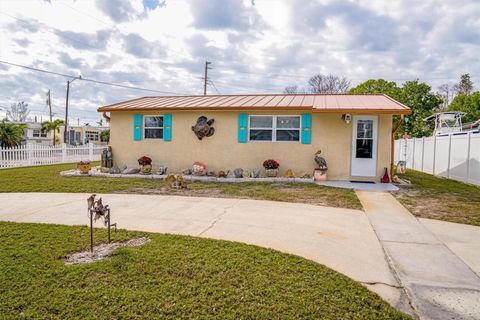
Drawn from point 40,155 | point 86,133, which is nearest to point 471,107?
point 40,155

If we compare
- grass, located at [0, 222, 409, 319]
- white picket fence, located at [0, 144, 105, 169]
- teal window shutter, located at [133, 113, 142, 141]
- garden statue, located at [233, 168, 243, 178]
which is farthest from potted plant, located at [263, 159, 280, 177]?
white picket fence, located at [0, 144, 105, 169]

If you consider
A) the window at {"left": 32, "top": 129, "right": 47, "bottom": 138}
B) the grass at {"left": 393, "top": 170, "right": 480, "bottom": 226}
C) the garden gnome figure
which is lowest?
the grass at {"left": 393, "top": 170, "right": 480, "bottom": 226}

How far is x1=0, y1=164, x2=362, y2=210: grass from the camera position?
23.7 ft

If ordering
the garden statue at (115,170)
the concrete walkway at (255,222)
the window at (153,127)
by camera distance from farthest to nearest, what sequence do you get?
the window at (153,127), the garden statue at (115,170), the concrete walkway at (255,222)

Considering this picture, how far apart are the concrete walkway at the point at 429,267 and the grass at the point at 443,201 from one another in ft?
2.09

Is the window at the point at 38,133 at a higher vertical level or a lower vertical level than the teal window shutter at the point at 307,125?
higher

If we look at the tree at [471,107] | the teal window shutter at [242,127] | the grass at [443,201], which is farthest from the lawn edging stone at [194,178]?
the tree at [471,107]

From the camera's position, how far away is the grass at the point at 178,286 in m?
2.50

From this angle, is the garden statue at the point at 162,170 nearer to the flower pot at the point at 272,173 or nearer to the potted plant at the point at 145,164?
the potted plant at the point at 145,164

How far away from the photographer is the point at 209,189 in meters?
8.49

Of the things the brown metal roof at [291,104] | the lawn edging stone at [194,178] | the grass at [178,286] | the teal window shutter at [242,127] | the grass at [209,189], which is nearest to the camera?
the grass at [178,286]

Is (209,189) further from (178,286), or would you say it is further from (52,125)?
(52,125)

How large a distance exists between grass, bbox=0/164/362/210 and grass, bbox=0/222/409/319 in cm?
365

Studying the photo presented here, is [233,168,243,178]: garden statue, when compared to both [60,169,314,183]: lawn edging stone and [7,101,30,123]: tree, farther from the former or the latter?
[7,101,30,123]: tree
